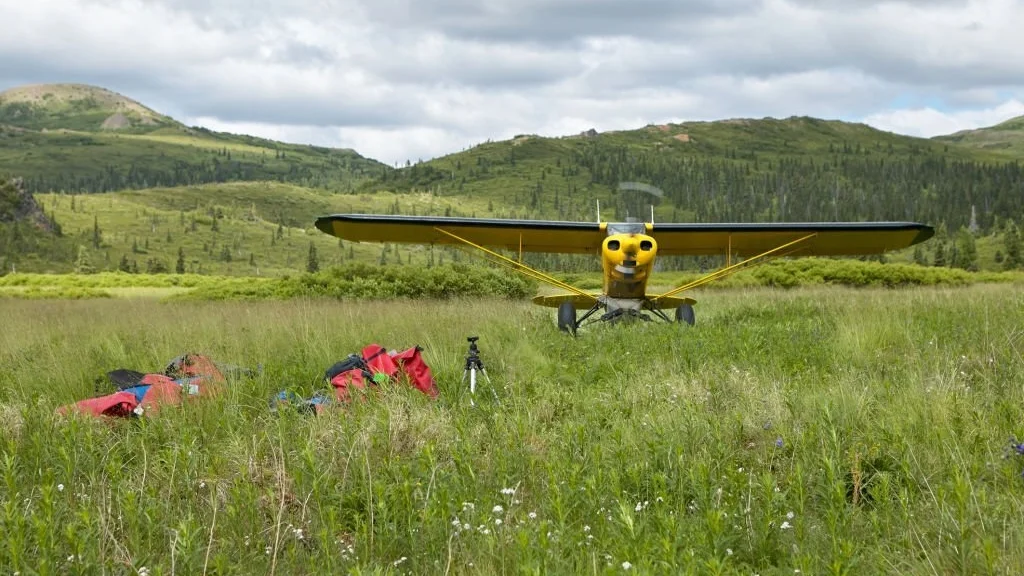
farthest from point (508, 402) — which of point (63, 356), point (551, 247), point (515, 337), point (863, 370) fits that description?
point (551, 247)

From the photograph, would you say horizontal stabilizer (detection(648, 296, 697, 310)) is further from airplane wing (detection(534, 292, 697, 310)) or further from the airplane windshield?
the airplane windshield

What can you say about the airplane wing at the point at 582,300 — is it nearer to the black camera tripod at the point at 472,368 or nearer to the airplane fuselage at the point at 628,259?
the airplane fuselage at the point at 628,259

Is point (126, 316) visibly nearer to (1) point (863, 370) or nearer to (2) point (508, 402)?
(2) point (508, 402)

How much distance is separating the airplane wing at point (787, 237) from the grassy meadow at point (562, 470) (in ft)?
21.7

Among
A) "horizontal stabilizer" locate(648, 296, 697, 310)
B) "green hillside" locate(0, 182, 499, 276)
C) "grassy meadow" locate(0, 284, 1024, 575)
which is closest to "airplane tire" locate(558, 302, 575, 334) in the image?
"horizontal stabilizer" locate(648, 296, 697, 310)

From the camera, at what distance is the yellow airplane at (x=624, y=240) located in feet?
42.3

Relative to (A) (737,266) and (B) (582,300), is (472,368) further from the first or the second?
(A) (737,266)

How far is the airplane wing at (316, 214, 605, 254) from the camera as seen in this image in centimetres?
1297

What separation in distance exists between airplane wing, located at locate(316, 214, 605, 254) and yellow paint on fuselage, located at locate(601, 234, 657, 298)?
666mm

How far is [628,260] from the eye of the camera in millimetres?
12836

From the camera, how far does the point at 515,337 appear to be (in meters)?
9.27

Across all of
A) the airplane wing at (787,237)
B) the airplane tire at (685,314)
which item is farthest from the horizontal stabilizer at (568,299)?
the airplane wing at (787,237)

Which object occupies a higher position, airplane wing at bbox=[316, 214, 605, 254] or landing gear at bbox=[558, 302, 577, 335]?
airplane wing at bbox=[316, 214, 605, 254]

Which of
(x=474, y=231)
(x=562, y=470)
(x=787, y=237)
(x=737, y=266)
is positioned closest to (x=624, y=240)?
(x=737, y=266)
